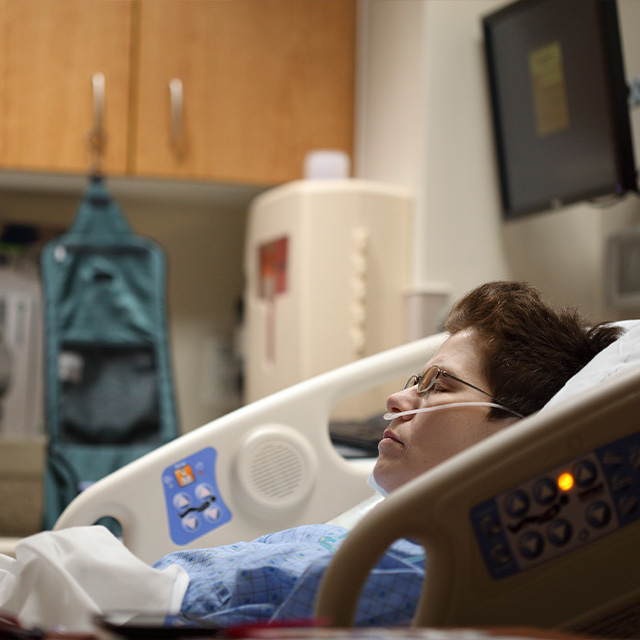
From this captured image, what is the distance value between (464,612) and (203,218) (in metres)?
2.49

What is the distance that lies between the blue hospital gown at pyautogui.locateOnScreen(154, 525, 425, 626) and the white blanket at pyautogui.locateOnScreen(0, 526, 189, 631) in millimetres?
31

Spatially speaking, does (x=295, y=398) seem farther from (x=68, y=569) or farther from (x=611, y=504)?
(x=611, y=504)

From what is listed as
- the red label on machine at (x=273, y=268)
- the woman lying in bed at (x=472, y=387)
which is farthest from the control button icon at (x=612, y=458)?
the red label on machine at (x=273, y=268)

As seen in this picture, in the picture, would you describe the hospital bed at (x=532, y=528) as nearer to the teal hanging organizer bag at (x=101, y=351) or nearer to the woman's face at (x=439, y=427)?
the woman's face at (x=439, y=427)

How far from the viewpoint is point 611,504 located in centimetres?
71

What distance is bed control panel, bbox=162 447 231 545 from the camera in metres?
1.28

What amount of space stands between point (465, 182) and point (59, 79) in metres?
1.19

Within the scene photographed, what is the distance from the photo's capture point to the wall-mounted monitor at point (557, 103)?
1866 mm

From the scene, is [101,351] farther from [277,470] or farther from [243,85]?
[277,470]

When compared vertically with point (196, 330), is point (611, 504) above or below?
below

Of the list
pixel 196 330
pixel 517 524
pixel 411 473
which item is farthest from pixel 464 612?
pixel 196 330

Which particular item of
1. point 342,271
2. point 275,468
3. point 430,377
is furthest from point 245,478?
point 342,271

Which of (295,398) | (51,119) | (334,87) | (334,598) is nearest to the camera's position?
(334,598)

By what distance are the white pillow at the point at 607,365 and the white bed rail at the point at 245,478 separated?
1.32ft
